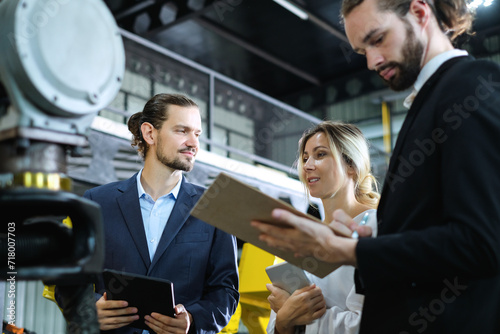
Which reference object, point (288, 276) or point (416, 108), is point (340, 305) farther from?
point (416, 108)

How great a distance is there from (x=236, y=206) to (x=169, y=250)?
1.16 meters

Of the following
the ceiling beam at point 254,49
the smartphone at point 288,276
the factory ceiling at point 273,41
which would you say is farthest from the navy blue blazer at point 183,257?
the ceiling beam at point 254,49

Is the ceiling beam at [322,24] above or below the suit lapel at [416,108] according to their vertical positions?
above

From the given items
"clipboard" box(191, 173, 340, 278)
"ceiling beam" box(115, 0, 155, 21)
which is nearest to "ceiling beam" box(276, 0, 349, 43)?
"ceiling beam" box(115, 0, 155, 21)

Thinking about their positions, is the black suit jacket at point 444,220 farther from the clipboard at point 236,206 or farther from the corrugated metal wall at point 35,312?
the corrugated metal wall at point 35,312

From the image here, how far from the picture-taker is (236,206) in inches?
55.1

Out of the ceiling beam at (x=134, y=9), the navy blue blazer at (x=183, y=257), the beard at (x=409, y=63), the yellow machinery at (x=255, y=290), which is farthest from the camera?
the ceiling beam at (x=134, y=9)

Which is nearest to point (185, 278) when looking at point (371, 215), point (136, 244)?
point (136, 244)

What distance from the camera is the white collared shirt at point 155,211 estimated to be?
257 centimetres

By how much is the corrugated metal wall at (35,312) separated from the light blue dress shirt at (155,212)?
8.11m

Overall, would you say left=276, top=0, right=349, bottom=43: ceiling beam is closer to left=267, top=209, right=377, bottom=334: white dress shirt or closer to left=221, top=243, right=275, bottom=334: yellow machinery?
left=221, top=243, right=275, bottom=334: yellow machinery

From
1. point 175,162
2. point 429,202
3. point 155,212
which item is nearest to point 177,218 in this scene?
point 155,212

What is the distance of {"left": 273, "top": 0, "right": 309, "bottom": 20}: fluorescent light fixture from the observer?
981cm

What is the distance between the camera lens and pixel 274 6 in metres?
10.6
